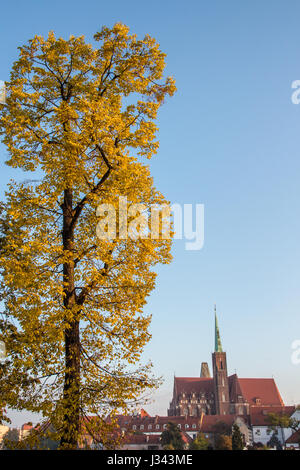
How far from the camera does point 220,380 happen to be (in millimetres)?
115938

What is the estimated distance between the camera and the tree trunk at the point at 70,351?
28.9 feet

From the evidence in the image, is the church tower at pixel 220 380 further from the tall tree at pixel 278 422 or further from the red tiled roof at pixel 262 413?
the tall tree at pixel 278 422

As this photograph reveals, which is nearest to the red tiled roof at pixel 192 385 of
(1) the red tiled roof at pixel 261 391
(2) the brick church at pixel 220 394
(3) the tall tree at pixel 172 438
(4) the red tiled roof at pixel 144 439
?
(2) the brick church at pixel 220 394

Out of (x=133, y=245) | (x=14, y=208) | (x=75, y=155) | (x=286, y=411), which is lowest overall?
(x=286, y=411)

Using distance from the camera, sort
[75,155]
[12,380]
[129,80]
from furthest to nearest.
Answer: [129,80]
[75,155]
[12,380]

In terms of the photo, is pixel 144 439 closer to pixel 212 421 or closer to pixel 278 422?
pixel 212 421

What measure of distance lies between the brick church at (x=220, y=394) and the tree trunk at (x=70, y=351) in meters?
105

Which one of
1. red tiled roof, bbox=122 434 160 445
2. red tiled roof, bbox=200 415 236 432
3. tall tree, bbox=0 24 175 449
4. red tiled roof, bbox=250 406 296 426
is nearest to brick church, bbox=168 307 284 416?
red tiled roof, bbox=250 406 296 426

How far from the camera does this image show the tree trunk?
882cm

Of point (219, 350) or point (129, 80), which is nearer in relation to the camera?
point (129, 80)
